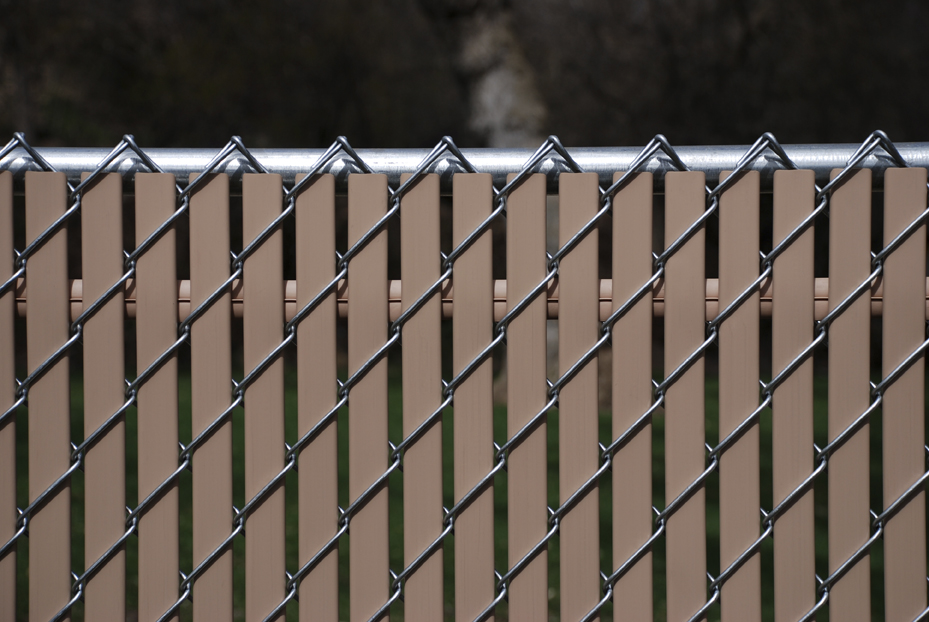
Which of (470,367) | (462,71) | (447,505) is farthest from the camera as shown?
(462,71)

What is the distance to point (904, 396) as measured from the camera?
1222 millimetres

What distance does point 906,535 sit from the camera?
4.05 feet

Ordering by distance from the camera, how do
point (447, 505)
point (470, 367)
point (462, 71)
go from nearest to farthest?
point (470, 367) < point (447, 505) < point (462, 71)

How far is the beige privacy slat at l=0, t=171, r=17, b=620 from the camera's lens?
1215 millimetres

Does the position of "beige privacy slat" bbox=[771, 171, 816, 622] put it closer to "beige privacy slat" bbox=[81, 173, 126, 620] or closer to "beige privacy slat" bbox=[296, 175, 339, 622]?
"beige privacy slat" bbox=[296, 175, 339, 622]

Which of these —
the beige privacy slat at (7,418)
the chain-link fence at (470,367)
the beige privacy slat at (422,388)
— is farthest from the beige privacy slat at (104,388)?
the beige privacy slat at (422,388)

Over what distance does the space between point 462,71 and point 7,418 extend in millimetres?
6728

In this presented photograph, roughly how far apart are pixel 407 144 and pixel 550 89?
2.19 meters

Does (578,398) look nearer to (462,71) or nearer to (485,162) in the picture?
(485,162)

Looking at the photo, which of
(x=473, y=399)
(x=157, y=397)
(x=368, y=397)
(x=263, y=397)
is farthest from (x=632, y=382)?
(x=157, y=397)

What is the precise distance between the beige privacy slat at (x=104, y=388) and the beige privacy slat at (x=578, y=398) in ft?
2.33

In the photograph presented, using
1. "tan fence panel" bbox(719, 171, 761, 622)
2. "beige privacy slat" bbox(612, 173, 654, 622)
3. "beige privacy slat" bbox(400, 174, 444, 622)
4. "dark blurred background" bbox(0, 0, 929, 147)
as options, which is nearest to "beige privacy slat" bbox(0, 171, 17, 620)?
"beige privacy slat" bbox(400, 174, 444, 622)

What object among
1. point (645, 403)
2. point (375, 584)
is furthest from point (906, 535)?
point (375, 584)

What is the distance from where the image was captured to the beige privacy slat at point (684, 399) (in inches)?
47.4
